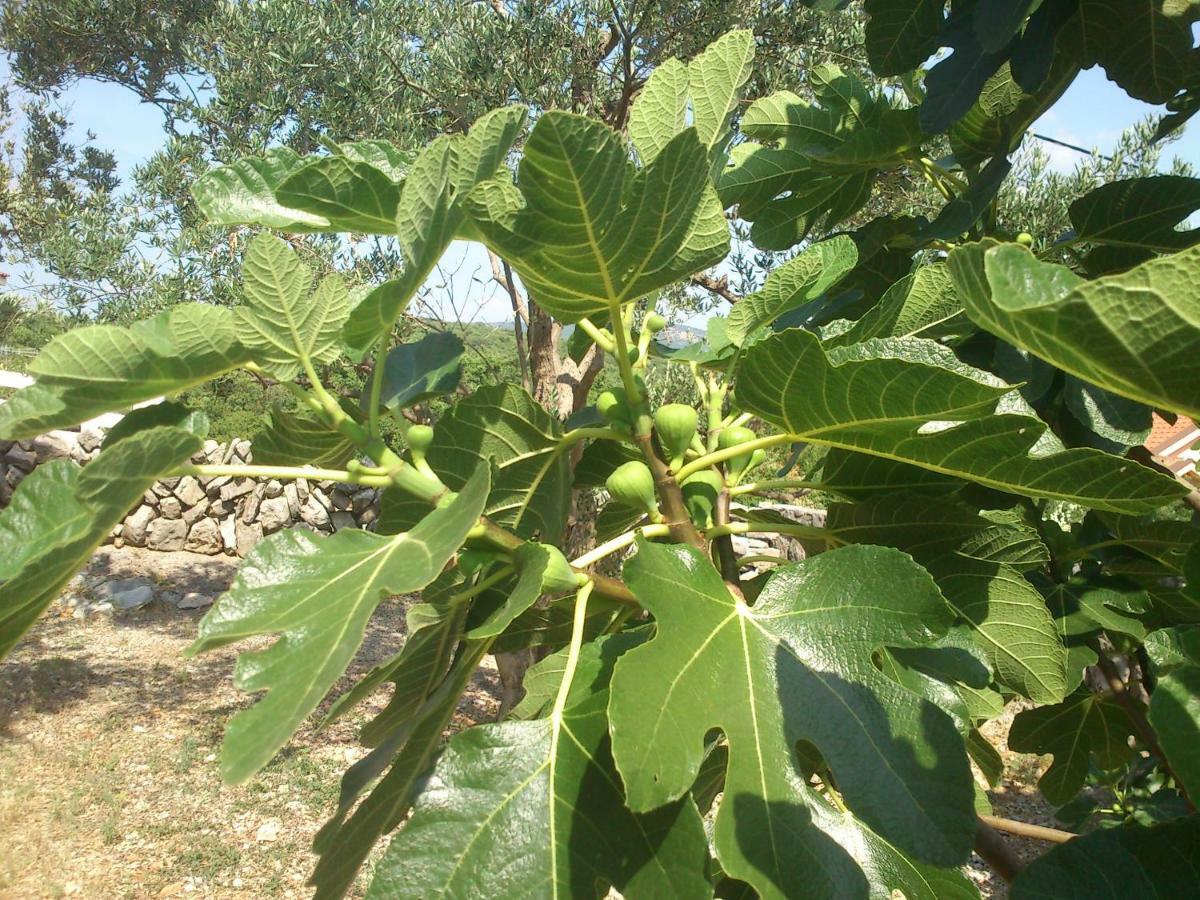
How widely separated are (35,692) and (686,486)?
21.0 ft

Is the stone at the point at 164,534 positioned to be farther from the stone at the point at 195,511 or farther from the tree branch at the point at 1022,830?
the tree branch at the point at 1022,830

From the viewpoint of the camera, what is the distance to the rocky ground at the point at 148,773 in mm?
4062

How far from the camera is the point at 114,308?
16.2 feet

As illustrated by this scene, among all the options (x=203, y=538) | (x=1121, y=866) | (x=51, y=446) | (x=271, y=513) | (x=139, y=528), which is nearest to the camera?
(x=1121, y=866)

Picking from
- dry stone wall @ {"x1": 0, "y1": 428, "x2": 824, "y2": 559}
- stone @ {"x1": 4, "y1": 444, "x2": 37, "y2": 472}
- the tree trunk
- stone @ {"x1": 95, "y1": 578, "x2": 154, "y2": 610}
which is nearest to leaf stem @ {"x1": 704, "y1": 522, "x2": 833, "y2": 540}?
the tree trunk

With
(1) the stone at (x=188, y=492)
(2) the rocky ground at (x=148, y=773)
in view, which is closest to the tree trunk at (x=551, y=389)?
(2) the rocky ground at (x=148, y=773)

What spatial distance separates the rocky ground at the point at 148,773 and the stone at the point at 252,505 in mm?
1884

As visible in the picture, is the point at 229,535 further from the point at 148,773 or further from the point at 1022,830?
the point at 1022,830

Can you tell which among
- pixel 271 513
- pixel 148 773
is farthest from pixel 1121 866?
pixel 271 513

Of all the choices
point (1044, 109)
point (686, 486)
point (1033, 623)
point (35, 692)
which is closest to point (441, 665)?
point (686, 486)

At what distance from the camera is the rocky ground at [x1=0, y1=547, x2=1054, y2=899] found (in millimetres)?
4062

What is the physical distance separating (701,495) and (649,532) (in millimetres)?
80

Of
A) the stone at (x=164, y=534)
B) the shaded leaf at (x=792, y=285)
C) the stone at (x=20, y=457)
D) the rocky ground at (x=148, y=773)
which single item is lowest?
the rocky ground at (x=148, y=773)

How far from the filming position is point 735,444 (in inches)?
33.1
